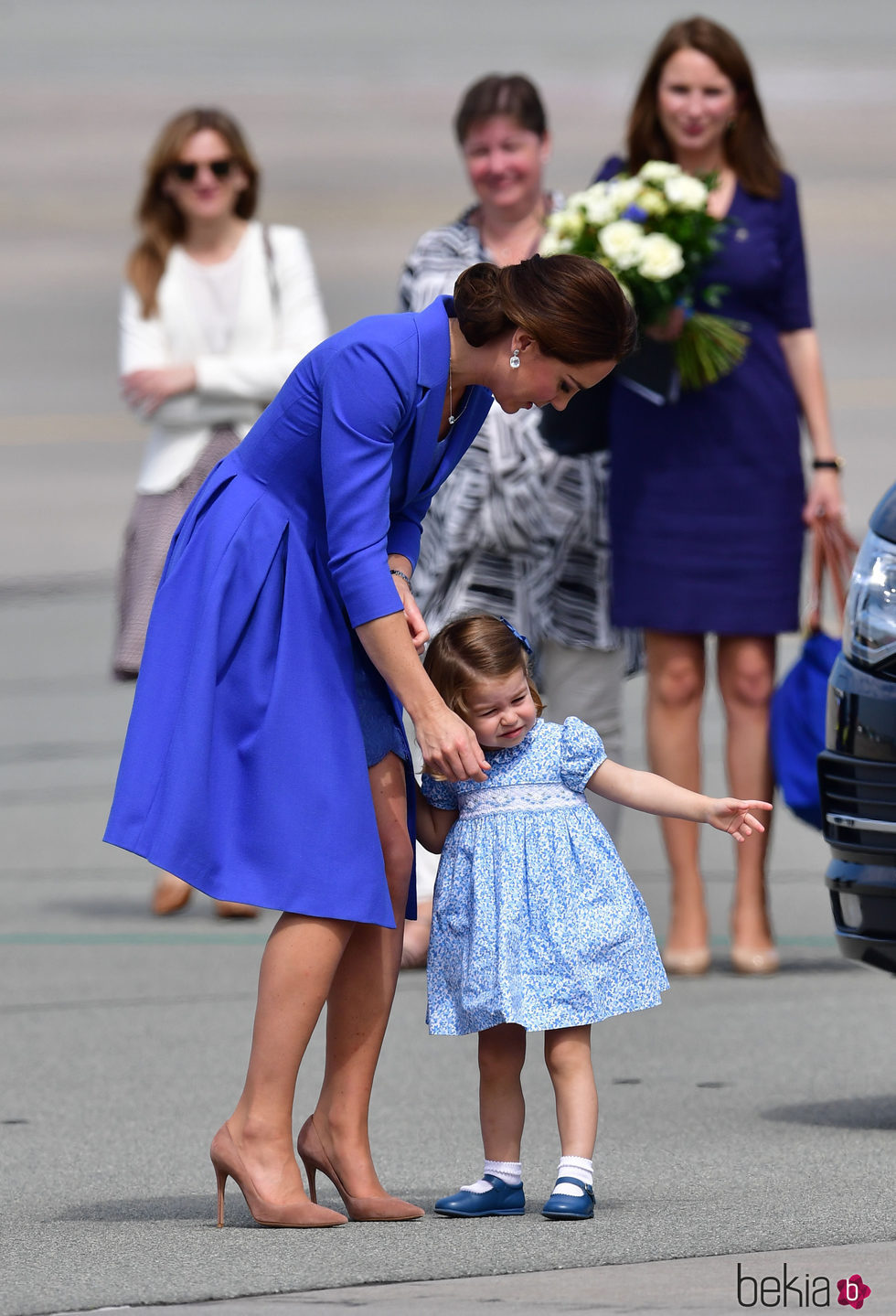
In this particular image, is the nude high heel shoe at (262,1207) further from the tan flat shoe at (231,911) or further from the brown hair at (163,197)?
the brown hair at (163,197)

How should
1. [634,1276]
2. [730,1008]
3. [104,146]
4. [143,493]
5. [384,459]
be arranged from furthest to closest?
1. [104,146]
2. [143,493]
3. [730,1008]
4. [384,459]
5. [634,1276]

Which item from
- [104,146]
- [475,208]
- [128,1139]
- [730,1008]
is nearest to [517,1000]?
[128,1139]

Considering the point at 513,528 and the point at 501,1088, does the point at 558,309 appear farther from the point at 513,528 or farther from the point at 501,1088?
the point at 513,528

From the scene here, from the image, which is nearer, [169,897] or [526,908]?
[526,908]

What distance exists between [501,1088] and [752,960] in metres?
2.70

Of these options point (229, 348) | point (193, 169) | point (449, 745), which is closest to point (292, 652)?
point (449, 745)

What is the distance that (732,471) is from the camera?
21.5ft

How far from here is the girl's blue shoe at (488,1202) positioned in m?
3.90

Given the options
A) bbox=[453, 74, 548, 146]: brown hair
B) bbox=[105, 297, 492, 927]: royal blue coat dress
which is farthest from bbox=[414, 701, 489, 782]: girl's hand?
bbox=[453, 74, 548, 146]: brown hair

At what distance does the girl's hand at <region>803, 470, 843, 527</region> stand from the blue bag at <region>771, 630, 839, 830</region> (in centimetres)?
38

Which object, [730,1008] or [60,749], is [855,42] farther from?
[730,1008]

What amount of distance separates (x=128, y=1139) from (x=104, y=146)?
11000 millimetres

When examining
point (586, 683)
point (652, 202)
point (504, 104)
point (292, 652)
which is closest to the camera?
point (292, 652)

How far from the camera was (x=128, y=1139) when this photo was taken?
4.75 metres
